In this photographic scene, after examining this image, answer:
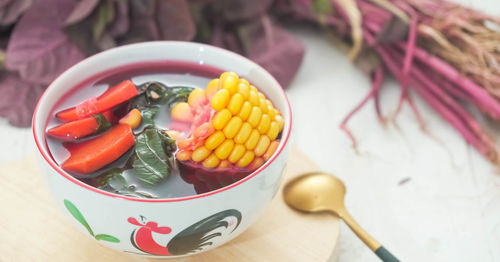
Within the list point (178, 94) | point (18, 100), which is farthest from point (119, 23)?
point (178, 94)

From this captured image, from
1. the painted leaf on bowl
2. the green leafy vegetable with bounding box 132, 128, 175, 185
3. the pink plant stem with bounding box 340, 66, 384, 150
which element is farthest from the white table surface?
the painted leaf on bowl

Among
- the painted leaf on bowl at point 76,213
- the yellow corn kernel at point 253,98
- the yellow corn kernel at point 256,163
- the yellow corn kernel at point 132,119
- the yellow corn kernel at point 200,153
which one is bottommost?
the painted leaf on bowl at point 76,213

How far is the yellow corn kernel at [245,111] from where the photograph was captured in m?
0.94

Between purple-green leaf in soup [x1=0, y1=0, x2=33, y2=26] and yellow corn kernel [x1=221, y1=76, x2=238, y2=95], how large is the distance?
873mm

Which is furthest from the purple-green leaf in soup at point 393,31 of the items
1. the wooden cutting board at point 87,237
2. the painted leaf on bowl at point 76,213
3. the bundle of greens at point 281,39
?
the painted leaf on bowl at point 76,213

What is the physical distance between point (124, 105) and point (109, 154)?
16cm

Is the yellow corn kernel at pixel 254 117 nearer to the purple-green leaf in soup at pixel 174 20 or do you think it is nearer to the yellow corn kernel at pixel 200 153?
the yellow corn kernel at pixel 200 153

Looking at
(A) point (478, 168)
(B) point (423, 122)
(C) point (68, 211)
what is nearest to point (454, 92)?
(B) point (423, 122)

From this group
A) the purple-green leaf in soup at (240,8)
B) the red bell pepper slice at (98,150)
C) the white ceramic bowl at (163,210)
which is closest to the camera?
the white ceramic bowl at (163,210)

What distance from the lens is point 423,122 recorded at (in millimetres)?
1622

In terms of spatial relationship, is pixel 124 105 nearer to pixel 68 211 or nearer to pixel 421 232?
pixel 68 211

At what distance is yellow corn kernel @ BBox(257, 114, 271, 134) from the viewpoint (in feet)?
3.14

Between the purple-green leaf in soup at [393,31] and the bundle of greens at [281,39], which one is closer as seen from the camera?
the bundle of greens at [281,39]

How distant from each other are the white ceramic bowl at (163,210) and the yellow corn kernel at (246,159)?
61 millimetres
